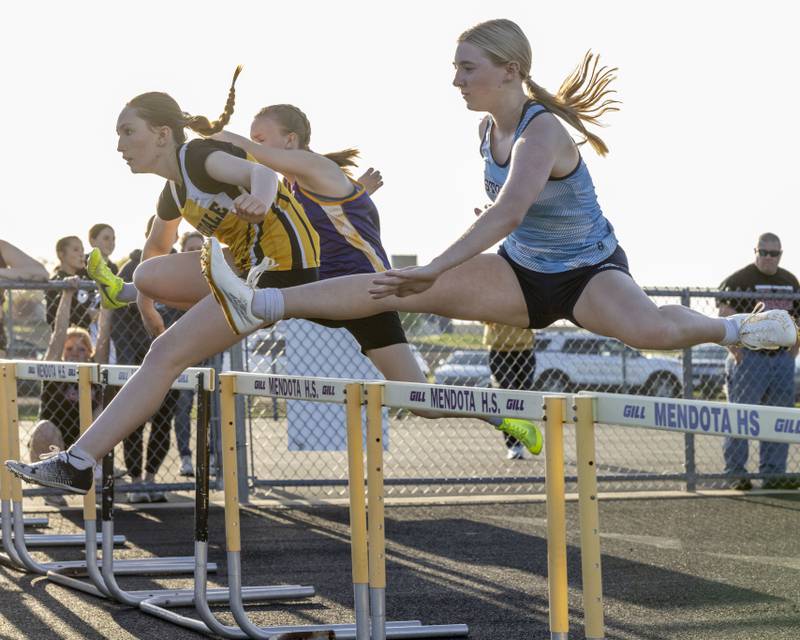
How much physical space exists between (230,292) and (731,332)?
193 cm

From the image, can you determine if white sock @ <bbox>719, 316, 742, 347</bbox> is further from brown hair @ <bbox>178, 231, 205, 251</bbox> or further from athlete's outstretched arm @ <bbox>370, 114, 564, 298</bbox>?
brown hair @ <bbox>178, 231, 205, 251</bbox>

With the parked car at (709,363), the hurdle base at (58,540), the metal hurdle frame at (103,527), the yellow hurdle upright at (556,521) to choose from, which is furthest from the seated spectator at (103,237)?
the parked car at (709,363)

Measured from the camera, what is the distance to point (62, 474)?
189 inches

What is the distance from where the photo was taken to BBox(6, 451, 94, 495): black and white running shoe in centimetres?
477

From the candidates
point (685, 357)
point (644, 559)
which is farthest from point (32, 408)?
point (644, 559)

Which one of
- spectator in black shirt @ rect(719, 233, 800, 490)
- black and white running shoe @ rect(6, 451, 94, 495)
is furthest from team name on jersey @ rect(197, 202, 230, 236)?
spectator in black shirt @ rect(719, 233, 800, 490)

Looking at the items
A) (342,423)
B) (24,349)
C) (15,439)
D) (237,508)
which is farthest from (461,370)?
(237,508)

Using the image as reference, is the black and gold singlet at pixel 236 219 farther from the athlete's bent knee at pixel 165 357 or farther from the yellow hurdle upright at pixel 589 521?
the yellow hurdle upright at pixel 589 521

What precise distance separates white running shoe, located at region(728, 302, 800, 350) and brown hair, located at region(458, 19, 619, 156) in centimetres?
87

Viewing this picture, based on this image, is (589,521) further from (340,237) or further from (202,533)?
(340,237)

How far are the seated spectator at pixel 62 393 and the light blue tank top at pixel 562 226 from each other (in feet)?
17.2

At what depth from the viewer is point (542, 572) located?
6.84 metres

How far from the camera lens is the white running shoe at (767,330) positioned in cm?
481

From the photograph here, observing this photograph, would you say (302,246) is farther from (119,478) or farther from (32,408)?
(32,408)
